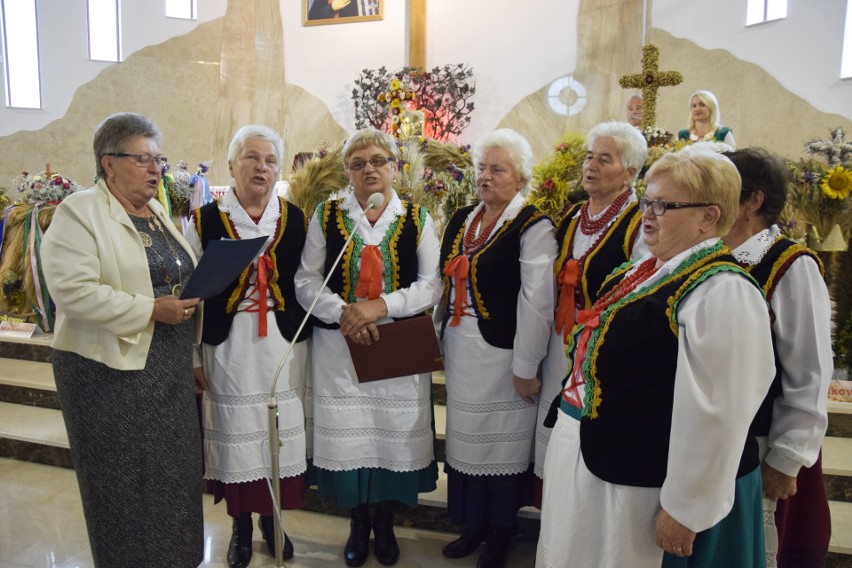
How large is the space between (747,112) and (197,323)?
21.2 feet

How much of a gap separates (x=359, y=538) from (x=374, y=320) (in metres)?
0.94

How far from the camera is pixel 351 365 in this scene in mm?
2273

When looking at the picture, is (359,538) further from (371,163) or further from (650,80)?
(650,80)

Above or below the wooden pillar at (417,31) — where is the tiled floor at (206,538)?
below

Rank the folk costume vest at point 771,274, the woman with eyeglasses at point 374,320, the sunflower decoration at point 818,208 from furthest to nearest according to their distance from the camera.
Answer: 1. the sunflower decoration at point 818,208
2. the woman with eyeglasses at point 374,320
3. the folk costume vest at point 771,274

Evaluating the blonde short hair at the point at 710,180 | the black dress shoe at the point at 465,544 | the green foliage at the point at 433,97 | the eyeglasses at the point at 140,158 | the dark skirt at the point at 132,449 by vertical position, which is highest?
the green foliage at the point at 433,97

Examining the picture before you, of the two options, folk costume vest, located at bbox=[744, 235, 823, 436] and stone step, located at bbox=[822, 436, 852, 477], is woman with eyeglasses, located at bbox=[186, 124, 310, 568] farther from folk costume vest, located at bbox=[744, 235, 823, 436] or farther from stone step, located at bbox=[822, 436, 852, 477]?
stone step, located at bbox=[822, 436, 852, 477]

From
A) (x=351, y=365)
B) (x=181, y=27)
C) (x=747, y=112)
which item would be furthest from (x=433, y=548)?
(x=181, y=27)

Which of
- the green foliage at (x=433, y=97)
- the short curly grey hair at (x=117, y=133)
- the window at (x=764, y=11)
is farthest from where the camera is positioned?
the green foliage at (x=433, y=97)

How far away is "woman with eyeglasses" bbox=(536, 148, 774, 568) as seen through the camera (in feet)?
3.77

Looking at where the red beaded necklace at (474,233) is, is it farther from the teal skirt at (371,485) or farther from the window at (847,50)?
the window at (847,50)

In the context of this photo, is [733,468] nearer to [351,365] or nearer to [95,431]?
[351,365]

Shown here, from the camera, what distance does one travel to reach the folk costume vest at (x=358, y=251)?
7.38 feet

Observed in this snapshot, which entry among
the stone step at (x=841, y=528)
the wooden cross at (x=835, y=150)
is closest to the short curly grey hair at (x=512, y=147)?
the stone step at (x=841, y=528)
